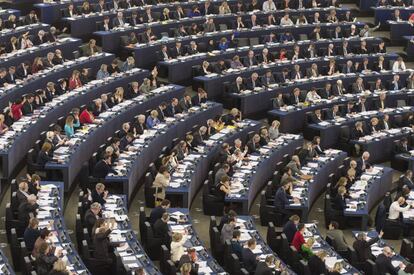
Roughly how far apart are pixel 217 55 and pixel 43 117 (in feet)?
29.3

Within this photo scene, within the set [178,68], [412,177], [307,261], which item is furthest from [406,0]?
[307,261]

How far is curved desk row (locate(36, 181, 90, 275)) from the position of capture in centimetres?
1819

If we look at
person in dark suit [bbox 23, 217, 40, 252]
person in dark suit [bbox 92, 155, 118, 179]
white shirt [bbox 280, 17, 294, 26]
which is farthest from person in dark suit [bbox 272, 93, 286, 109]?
person in dark suit [bbox 23, 217, 40, 252]

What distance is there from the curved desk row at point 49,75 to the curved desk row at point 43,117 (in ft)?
0.98

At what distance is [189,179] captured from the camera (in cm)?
2394

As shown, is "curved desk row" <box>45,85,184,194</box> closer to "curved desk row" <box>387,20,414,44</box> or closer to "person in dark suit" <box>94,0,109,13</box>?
"person in dark suit" <box>94,0,109,13</box>

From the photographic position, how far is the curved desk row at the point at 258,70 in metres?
31.4

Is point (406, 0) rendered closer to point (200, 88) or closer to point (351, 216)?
point (200, 88)

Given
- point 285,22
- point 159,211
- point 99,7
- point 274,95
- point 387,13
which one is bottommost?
point 274,95

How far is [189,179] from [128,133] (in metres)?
2.73

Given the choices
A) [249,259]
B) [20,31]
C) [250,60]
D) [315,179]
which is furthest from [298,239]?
[20,31]

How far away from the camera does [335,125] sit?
2933cm

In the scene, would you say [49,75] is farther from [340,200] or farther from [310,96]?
[340,200]

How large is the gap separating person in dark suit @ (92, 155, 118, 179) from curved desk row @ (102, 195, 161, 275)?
45.8 inches
